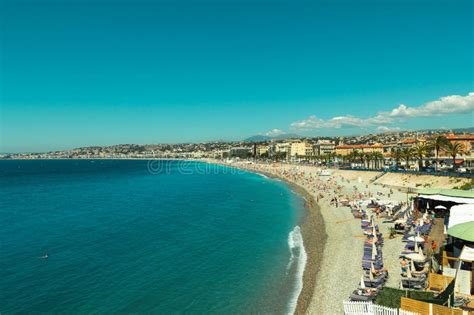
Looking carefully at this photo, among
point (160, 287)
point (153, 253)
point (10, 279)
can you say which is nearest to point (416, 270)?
point (160, 287)

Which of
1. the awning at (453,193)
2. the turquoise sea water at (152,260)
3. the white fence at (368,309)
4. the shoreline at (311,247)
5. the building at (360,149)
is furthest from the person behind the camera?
the building at (360,149)

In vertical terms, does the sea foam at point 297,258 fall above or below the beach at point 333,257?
below

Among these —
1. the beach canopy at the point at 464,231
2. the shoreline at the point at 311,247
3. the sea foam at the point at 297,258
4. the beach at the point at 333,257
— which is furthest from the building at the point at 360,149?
the beach canopy at the point at 464,231

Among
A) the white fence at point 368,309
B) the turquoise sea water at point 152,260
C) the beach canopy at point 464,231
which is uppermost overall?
the beach canopy at point 464,231

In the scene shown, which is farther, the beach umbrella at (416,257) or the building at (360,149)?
the building at (360,149)

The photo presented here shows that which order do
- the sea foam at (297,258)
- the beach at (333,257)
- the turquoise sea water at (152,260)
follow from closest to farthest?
the beach at (333,257)
the sea foam at (297,258)
the turquoise sea water at (152,260)

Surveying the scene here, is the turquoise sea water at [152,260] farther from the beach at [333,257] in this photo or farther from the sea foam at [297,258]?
the beach at [333,257]

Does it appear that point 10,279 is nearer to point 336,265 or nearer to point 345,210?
point 336,265

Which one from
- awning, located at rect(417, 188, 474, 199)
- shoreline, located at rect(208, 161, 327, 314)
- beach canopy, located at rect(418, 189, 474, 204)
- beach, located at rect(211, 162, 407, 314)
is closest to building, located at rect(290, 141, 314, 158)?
shoreline, located at rect(208, 161, 327, 314)

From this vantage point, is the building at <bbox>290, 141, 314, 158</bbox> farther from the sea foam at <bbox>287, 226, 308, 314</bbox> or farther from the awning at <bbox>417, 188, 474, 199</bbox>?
the sea foam at <bbox>287, 226, 308, 314</bbox>

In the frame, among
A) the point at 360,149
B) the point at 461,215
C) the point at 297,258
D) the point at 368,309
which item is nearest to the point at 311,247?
the point at 297,258
